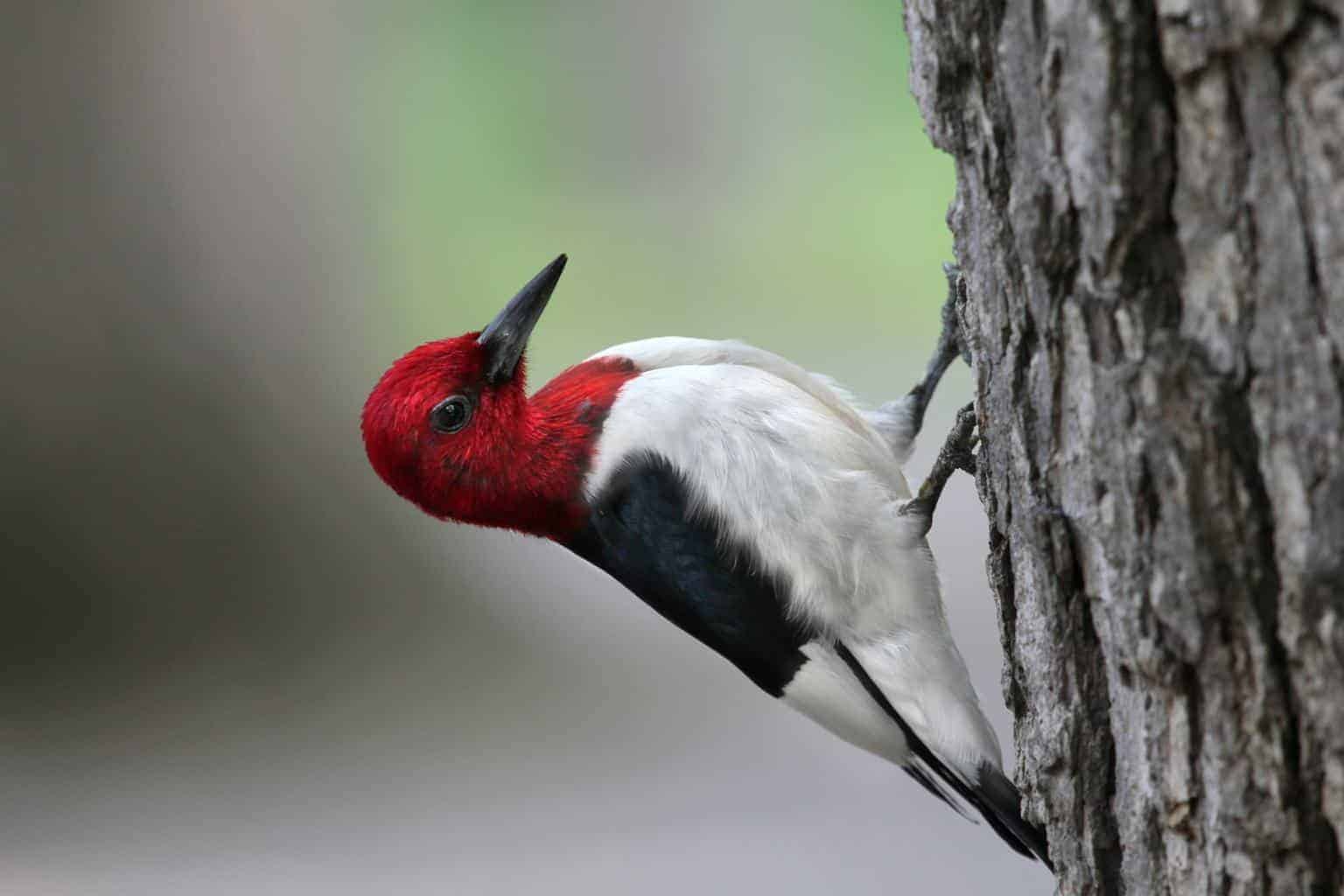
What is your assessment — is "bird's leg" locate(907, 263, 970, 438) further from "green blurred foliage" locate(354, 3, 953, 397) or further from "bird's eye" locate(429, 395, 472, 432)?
"green blurred foliage" locate(354, 3, 953, 397)

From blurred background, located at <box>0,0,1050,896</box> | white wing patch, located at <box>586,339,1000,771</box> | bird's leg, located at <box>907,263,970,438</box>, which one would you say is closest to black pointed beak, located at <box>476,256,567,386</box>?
white wing patch, located at <box>586,339,1000,771</box>

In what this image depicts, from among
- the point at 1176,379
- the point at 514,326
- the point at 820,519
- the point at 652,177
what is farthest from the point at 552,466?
the point at 652,177

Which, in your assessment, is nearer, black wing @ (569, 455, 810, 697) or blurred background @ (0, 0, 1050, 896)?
black wing @ (569, 455, 810, 697)

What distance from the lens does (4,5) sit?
371cm

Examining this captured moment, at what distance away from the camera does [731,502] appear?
167 cm

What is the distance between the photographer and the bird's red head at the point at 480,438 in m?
1.77

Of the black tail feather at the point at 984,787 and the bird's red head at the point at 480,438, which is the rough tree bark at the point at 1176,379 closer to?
the black tail feather at the point at 984,787

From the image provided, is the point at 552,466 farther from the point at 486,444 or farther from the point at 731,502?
the point at 731,502

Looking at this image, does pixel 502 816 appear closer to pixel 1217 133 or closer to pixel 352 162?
pixel 352 162

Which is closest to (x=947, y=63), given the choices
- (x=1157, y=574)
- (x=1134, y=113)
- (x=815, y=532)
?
(x=1134, y=113)

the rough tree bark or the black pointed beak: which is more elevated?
the black pointed beak

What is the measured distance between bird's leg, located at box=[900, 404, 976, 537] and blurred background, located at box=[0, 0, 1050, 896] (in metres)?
2.14

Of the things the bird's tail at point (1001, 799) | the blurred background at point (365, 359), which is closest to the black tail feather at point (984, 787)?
the bird's tail at point (1001, 799)

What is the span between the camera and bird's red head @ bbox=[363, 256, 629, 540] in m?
1.77
